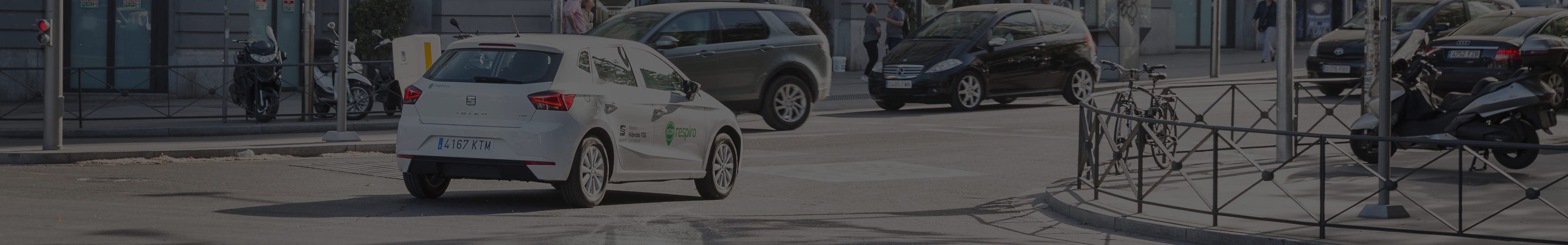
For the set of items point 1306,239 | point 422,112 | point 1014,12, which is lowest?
point 1306,239

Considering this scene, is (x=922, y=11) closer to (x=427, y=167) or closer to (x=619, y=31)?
(x=619, y=31)

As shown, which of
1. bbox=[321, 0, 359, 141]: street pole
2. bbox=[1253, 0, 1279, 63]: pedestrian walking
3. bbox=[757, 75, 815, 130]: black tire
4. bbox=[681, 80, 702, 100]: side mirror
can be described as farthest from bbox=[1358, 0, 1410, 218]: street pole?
bbox=[1253, 0, 1279, 63]: pedestrian walking

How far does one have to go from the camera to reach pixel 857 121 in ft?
56.7

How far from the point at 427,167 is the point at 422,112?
1.09 ft

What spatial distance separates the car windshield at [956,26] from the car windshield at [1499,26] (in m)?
5.65

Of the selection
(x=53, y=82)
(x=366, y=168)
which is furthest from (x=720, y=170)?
(x=53, y=82)

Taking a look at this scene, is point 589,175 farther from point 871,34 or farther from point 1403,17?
point 871,34

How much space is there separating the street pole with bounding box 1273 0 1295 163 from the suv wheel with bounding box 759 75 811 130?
5.38m

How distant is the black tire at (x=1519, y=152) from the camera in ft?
33.3

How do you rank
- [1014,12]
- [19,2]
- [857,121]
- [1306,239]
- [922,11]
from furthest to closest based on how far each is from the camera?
1. [922,11]
2. [19,2]
3. [1014,12]
4. [857,121]
5. [1306,239]

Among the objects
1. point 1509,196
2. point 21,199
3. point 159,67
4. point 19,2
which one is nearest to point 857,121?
point 159,67

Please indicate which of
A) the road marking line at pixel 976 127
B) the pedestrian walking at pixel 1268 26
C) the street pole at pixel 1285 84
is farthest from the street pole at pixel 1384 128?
the pedestrian walking at pixel 1268 26

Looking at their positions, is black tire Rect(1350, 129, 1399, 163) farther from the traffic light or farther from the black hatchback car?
the traffic light

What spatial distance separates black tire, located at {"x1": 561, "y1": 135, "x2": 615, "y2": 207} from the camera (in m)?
8.88
